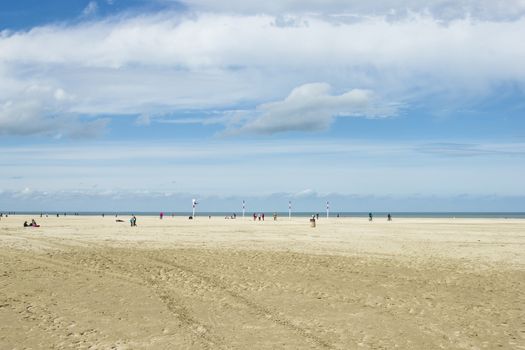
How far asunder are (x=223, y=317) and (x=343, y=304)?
138 inches

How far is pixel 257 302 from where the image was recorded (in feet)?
45.4

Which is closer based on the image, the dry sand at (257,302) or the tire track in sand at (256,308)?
the dry sand at (257,302)

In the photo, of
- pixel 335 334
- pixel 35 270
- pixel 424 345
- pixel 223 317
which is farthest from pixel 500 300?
pixel 35 270

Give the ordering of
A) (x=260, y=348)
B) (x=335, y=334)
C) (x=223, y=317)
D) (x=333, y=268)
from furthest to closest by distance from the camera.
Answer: (x=333, y=268)
(x=223, y=317)
(x=335, y=334)
(x=260, y=348)

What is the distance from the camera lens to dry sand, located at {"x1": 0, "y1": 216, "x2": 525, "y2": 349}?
34.7 feet

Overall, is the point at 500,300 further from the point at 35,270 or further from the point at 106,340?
the point at 35,270

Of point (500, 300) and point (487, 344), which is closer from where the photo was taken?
point (487, 344)

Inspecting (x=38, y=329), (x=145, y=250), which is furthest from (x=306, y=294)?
(x=145, y=250)

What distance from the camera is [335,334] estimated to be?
1092cm

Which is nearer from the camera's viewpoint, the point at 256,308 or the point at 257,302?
the point at 256,308

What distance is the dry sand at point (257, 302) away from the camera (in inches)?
416

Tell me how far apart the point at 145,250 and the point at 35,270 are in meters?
8.07

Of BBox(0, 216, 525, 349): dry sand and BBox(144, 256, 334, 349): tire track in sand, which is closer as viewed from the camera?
BBox(0, 216, 525, 349): dry sand

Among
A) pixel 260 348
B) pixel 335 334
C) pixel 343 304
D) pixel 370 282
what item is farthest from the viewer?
pixel 370 282
